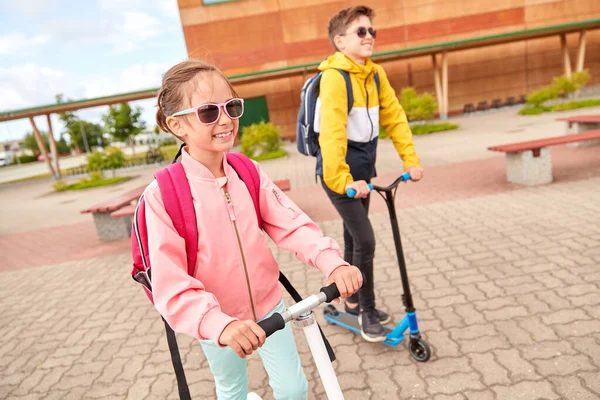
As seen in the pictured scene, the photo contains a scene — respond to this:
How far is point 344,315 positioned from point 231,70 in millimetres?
23290

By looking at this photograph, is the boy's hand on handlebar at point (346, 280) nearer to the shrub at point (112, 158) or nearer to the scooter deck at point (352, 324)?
the scooter deck at point (352, 324)

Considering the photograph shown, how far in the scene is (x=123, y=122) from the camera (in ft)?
107

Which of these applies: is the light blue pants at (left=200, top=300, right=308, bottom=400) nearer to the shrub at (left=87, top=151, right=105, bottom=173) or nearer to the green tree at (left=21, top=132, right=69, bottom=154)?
the shrub at (left=87, top=151, right=105, bottom=173)

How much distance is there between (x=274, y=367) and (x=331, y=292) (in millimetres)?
601

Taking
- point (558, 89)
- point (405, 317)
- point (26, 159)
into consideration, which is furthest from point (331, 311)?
point (26, 159)

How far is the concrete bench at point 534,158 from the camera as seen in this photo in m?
6.63

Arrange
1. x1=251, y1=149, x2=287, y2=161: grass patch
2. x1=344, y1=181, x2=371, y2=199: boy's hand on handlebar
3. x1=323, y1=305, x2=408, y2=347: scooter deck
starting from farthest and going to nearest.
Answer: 1. x1=251, y1=149, x2=287, y2=161: grass patch
2. x1=323, y1=305, x2=408, y2=347: scooter deck
3. x1=344, y1=181, x2=371, y2=199: boy's hand on handlebar

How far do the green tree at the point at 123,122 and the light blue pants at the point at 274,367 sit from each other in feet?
111

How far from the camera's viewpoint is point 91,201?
13.5 metres

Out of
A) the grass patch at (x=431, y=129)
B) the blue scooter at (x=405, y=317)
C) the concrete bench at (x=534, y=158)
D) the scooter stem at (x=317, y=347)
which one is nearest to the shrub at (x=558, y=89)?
the grass patch at (x=431, y=129)

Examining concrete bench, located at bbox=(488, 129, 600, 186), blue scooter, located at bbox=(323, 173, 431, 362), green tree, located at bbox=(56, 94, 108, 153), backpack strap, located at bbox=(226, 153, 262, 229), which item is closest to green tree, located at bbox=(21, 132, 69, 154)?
green tree, located at bbox=(56, 94, 108, 153)

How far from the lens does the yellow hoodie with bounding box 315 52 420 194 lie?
257 cm

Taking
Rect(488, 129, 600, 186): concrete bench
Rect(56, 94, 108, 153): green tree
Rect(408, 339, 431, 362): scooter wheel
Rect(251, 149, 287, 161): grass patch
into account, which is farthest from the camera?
Rect(56, 94, 108, 153): green tree

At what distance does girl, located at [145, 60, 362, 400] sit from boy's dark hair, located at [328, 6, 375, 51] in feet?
4.42
